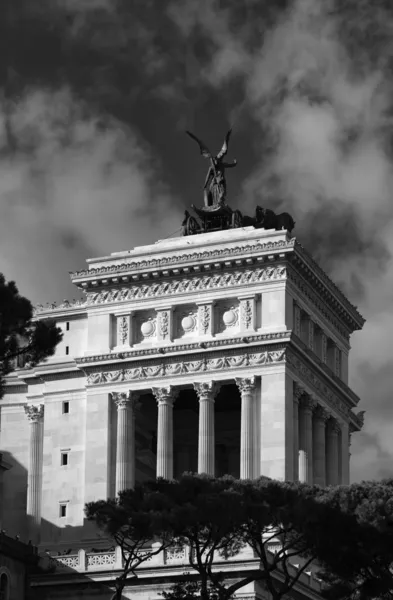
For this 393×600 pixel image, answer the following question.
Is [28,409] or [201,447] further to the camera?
[28,409]

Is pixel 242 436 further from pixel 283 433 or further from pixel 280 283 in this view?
pixel 280 283

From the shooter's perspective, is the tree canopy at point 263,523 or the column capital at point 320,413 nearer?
the tree canopy at point 263,523

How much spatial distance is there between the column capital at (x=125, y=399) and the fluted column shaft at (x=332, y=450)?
16.3 metres

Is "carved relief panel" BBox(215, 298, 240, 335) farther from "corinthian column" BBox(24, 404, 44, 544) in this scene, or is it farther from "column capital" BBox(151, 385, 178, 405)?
"corinthian column" BBox(24, 404, 44, 544)

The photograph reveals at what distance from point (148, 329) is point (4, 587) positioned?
3135 centimetres

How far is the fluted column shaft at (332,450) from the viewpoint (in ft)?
468

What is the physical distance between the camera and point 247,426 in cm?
13175

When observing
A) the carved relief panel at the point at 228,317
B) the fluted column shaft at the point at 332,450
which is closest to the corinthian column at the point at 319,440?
the fluted column shaft at the point at 332,450

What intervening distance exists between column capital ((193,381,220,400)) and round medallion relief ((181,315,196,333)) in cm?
440

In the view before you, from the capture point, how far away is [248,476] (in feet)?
424

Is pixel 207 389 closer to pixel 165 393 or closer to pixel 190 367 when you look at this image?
pixel 190 367

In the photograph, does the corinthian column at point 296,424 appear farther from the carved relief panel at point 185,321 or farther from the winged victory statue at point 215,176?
the winged victory statue at point 215,176

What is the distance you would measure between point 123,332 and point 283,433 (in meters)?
15.5

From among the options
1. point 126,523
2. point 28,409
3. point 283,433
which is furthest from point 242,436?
point 126,523
